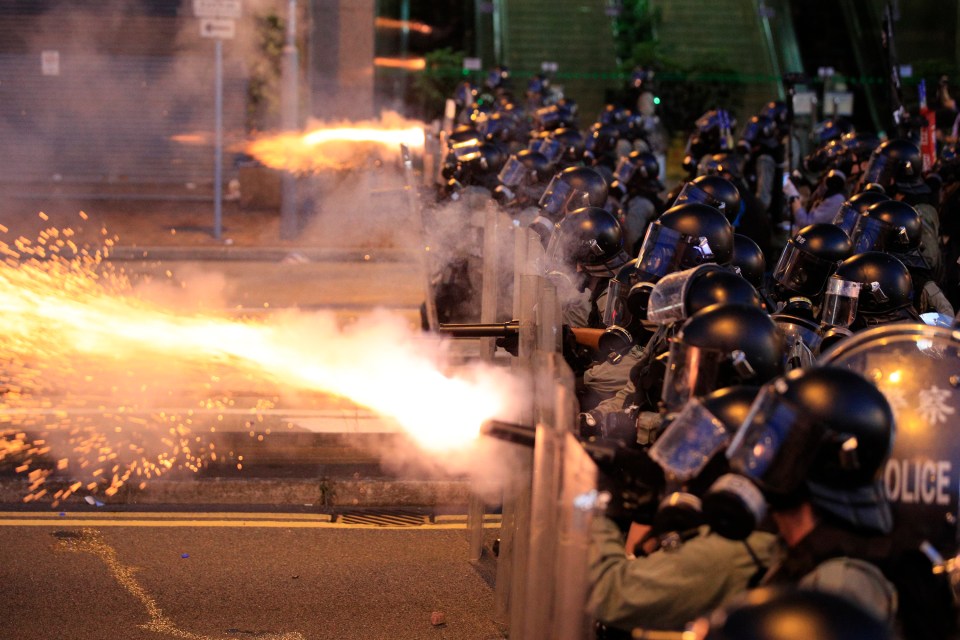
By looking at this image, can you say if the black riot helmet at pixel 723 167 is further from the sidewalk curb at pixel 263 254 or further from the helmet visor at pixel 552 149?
the sidewalk curb at pixel 263 254

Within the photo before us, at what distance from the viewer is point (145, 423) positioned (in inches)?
293

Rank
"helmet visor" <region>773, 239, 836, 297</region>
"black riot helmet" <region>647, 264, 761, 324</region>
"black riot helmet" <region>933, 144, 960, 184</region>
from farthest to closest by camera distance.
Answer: "black riot helmet" <region>933, 144, 960, 184</region>
"helmet visor" <region>773, 239, 836, 297</region>
"black riot helmet" <region>647, 264, 761, 324</region>

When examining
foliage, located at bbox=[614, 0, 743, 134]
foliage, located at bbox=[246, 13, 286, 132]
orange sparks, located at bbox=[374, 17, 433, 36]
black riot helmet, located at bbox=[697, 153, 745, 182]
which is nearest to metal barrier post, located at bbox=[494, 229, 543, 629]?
black riot helmet, located at bbox=[697, 153, 745, 182]

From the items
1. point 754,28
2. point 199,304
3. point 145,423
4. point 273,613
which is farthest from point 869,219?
point 754,28

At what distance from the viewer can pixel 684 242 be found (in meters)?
5.57

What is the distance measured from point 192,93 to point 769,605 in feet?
68.1

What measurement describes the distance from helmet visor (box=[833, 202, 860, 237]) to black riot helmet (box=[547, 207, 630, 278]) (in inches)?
68.5

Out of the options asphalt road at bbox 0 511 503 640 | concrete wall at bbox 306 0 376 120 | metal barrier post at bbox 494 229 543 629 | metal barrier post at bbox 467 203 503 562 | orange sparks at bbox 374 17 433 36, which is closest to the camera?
metal barrier post at bbox 494 229 543 629

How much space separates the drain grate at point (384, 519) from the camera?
6.59m

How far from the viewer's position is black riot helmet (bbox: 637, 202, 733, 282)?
216 inches

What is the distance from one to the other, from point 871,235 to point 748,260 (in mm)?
1274

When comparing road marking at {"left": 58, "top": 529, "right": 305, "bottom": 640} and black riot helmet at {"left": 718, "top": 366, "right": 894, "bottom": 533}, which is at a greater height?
black riot helmet at {"left": 718, "top": 366, "right": 894, "bottom": 533}

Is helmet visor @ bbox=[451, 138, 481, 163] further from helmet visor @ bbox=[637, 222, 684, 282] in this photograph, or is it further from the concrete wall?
the concrete wall

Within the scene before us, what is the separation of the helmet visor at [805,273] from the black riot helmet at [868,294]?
58 cm
